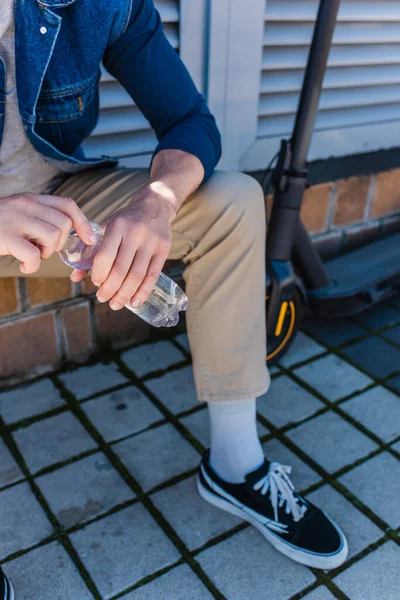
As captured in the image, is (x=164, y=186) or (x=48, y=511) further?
(x=48, y=511)

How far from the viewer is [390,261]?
2650mm

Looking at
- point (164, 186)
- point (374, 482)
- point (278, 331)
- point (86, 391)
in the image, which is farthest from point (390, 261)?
point (164, 186)

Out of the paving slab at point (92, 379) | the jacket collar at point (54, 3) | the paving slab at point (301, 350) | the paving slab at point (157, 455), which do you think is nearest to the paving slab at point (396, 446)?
the paving slab at point (301, 350)

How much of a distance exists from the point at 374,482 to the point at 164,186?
3.27ft

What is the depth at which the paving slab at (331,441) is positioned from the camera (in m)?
1.82

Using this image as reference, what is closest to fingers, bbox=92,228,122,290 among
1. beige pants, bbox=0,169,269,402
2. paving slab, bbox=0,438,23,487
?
beige pants, bbox=0,169,269,402

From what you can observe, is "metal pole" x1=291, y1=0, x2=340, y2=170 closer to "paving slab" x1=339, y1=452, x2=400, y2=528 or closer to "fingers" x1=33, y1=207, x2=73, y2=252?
"paving slab" x1=339, y1=452, x2=400, y2=528

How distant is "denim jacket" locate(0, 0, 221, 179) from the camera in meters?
1.38

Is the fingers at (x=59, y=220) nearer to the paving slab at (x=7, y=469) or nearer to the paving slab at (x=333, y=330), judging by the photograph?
the paving slab at (x=7, y=469)

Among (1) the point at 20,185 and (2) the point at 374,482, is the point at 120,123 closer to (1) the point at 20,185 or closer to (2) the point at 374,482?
(1) the point at 20,185

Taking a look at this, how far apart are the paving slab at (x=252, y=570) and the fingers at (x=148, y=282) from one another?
671 mm

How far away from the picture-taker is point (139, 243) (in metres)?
1.21

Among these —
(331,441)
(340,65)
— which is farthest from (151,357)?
(340,65)

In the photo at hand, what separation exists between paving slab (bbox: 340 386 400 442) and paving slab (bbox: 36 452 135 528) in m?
0.76
